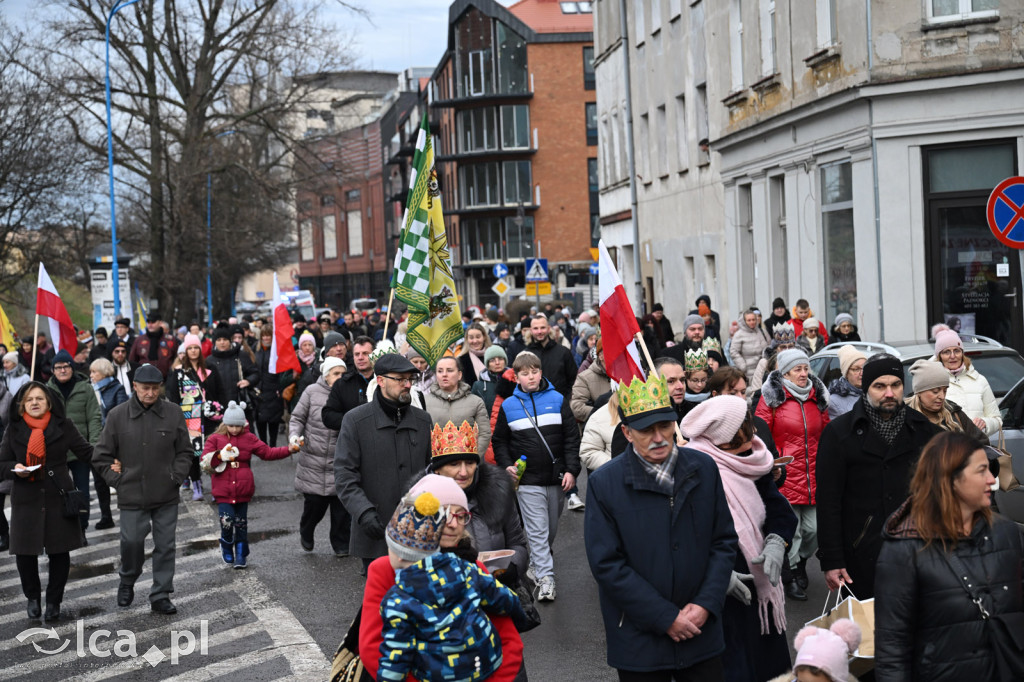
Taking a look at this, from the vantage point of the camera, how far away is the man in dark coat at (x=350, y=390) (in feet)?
35.8

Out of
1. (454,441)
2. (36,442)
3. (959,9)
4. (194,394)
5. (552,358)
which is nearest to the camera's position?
(454,441)

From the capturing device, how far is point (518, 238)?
7600 centimetres

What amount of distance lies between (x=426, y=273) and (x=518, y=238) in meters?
64.6

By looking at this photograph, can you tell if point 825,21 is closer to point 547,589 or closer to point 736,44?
point 736,44

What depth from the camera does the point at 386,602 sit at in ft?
14.5

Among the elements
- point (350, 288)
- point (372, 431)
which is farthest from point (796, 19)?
point (350, 288)

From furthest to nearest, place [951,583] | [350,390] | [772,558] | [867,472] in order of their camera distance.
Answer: [350,390] → [867,472] → [772,558] → [951,583]

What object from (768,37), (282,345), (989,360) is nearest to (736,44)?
(768,37)

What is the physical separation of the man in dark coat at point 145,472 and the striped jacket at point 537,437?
8.19ft

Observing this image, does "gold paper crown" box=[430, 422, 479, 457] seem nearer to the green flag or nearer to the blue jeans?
the green flag

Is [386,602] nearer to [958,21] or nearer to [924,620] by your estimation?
Answer: [924,620]

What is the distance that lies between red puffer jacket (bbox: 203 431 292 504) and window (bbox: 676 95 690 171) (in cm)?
2196

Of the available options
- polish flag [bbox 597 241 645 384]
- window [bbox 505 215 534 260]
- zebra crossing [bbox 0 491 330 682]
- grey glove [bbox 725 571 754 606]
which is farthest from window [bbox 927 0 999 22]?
window [bbox 505 215 534 260]

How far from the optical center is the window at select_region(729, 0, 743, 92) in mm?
26547
